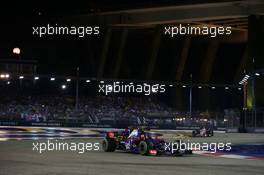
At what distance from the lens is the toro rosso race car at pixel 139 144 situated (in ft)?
63.6

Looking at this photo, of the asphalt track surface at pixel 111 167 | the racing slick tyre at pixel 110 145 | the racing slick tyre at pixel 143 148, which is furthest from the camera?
the racing slick tyre at pixel 110 145

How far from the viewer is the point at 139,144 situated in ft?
65.5

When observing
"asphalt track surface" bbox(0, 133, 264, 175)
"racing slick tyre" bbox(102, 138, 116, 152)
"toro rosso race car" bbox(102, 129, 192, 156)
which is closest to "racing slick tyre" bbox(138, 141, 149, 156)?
"toro rosso race car" bbox(102, 129, 192, 156)

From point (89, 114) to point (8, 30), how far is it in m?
26.7

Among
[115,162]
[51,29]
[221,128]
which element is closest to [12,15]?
[51,29]

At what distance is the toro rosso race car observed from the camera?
19391 mm

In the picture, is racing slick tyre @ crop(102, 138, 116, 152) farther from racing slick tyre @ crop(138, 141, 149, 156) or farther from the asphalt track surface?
the asphalt track surface

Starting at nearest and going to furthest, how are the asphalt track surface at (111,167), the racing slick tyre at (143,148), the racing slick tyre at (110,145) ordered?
the asphalt track surface at (111,167)
the racing slick tyre at (143,148)
the racing slick tyre at (110,145)

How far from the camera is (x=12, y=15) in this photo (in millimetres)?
69312

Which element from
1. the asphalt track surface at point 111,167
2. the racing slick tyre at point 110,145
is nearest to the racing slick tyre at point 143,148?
the racing slick tyre at point 110,145

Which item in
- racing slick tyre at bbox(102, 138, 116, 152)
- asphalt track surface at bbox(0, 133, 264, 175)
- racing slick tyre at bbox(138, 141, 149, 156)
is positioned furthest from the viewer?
racing slick tyre at bbox(102, 138, 116, 152)

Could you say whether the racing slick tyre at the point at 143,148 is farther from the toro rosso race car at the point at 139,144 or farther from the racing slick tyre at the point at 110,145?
the racing slick tyre at the point at 110,145

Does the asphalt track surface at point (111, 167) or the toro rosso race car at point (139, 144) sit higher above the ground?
the toro rosso race car at point (139, 144)

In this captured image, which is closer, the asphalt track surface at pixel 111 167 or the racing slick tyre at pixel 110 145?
the asphalt track surface at pixel 111 167
